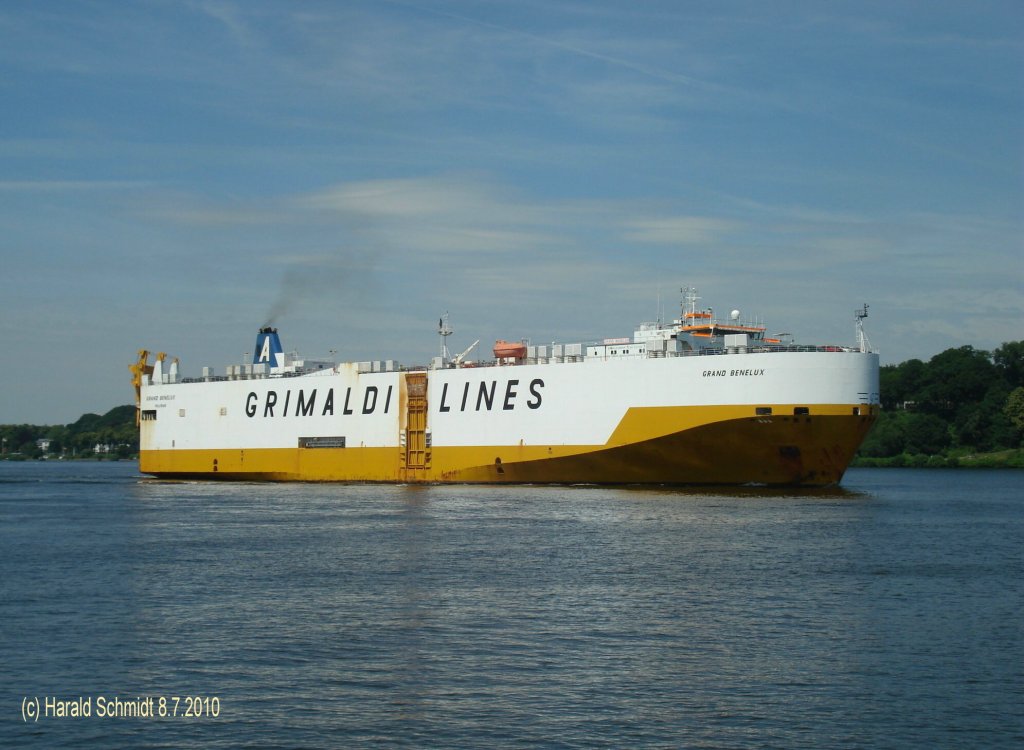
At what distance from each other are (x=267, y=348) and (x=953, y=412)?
63.3 meters

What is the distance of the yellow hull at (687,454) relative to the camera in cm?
4353

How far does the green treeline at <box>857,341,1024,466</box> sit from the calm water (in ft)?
209

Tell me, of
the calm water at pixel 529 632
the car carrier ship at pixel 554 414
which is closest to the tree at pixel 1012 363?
the car carrier ship at pixel 554 414

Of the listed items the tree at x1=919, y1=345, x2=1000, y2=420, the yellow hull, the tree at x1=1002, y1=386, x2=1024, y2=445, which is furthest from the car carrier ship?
the tree at x1=919, y1=345, x2=1000, y2=420

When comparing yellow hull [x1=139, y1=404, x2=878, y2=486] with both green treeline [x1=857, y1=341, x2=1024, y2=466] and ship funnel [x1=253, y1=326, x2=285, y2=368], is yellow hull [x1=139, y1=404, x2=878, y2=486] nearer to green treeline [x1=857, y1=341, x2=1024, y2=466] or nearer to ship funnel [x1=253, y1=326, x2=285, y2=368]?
ship funnel [x1=253, y1=326, x2=285, y2=368]

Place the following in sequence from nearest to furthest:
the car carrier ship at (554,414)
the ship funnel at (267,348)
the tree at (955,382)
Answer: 1. the car carrier ship at (554,414)
2. the ship funnel at (267,348)
3. the tree at (955,382)

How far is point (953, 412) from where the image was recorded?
103 m

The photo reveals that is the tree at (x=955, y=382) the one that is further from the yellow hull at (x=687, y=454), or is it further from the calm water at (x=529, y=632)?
the calm water at (x=529, y=632)

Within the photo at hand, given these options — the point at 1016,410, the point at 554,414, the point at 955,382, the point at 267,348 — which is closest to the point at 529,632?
the point at 554,414

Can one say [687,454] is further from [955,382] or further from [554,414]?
[955,382]

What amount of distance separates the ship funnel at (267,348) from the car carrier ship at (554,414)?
0.08m

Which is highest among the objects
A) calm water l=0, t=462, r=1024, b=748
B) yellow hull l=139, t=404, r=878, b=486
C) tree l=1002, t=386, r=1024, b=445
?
tree l=1002, t=386, r=1024, b=445

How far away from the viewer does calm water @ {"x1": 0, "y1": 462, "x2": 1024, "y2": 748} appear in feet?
45.6

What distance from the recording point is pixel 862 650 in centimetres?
1742
